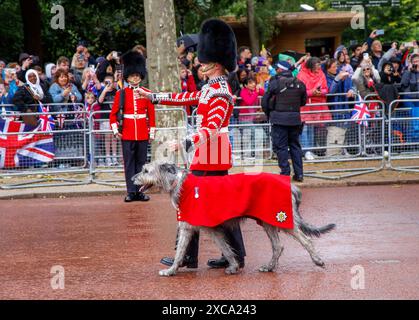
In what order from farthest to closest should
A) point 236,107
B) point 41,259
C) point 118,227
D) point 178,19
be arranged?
point 178,19 < point 236,107 < point 118,227 < point 41,259

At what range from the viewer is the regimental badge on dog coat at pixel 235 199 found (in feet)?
27.1

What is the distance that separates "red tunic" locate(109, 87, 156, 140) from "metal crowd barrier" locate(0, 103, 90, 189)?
2118 millimetres

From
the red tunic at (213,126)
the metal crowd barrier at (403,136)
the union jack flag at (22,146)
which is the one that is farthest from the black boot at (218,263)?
the metal crowd barrier at (403,136)

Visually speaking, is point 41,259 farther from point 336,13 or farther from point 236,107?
point 336,13

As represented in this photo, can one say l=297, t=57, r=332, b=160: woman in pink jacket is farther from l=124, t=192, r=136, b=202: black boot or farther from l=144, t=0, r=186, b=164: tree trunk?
l=124, t=192, r=136, b=202: black boot

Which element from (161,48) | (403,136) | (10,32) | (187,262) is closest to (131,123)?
(161,48)

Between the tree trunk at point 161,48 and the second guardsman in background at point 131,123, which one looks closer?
the second guardsman in background at point 131,123

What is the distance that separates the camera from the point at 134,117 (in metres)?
13.5

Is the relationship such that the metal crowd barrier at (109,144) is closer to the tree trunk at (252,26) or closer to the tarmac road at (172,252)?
the tarmac road at (172,252)

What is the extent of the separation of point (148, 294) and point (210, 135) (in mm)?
1632

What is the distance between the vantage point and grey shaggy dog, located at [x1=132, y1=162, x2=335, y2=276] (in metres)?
8.37

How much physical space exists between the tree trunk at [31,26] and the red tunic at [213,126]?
1931cm

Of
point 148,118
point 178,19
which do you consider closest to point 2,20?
point 178,19

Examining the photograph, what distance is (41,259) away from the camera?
9.48m
